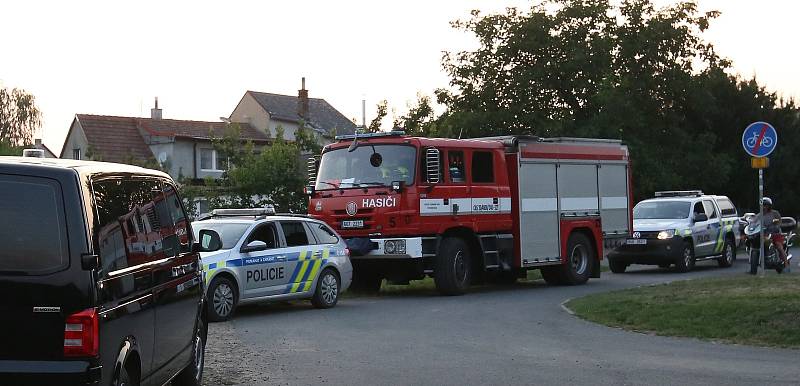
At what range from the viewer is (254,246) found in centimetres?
1609

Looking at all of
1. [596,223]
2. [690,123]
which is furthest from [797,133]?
[596,223]

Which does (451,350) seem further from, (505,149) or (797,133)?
(797,133)

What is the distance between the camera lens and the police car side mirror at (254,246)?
16002mm

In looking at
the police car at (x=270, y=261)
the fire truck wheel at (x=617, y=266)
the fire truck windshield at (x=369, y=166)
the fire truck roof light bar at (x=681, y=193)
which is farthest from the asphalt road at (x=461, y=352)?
the fire truck roof light bar at (x=681, y=193)

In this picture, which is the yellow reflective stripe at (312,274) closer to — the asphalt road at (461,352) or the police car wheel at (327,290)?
the police car wheel at (327,290)

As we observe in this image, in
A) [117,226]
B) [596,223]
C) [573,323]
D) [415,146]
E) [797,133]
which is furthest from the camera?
[797,133]

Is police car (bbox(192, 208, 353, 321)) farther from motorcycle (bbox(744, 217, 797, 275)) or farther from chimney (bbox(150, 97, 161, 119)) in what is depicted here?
chimney (bbox(150, 97, 161, 119))

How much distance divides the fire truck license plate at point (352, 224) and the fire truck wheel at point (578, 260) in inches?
209

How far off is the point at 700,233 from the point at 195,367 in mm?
19705

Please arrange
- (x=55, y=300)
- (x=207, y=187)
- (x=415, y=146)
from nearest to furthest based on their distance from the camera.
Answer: (x=55, y=300) → (x=415, y=146) → (x=207, y=187)

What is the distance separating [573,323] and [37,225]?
10.3 metres

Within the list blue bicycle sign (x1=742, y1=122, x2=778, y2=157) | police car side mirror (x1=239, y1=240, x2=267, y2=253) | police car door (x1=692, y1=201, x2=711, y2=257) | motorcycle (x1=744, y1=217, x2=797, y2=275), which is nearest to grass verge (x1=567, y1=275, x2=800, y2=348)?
blue bicycle sign (x1=742, y1=122, x2=778, y2=157)

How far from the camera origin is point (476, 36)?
164ft

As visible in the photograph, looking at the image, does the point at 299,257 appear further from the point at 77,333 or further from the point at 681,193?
the point at 681,193
